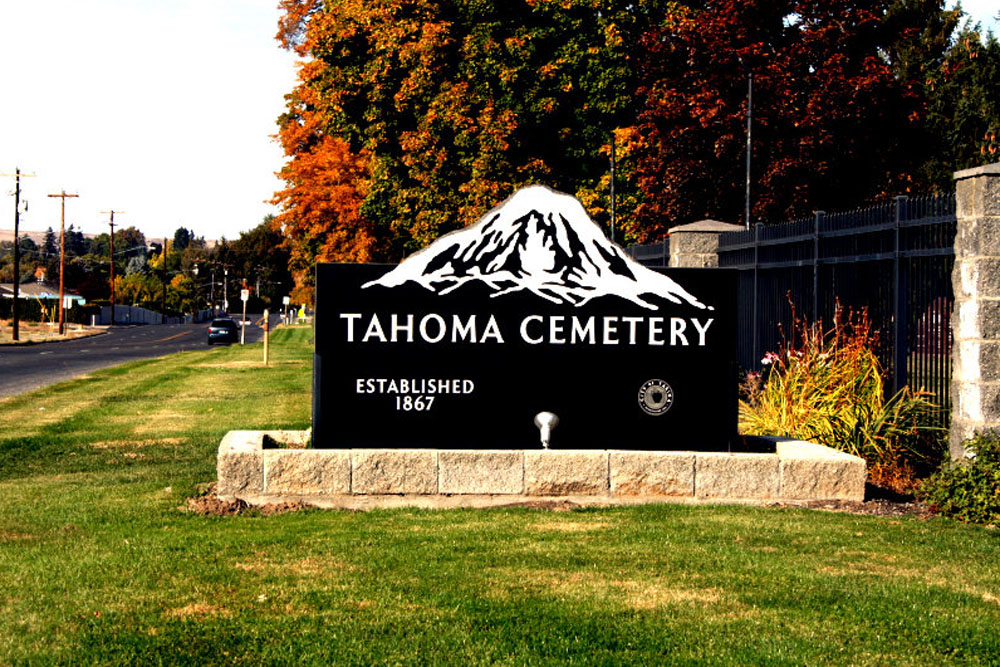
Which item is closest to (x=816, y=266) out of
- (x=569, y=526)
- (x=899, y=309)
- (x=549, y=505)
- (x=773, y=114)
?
(x=899, y=309)

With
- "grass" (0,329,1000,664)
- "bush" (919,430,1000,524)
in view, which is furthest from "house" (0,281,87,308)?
"bush" (919,430,1000,524)

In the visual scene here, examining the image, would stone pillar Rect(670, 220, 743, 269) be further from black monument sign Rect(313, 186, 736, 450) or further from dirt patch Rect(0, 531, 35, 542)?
dirt patch Rect(0, 531, 35, 542)

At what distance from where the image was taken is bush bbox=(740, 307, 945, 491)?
10.8m

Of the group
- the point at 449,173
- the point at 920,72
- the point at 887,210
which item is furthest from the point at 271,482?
the point at 920,72

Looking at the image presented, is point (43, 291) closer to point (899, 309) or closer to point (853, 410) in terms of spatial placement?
point (853, 410)

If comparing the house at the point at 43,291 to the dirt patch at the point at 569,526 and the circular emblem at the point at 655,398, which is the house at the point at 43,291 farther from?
the dirt patch at the point at 569,526

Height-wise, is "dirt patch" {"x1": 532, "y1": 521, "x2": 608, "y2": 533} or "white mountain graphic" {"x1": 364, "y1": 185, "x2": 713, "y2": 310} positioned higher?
"white mountain graphic" {"x1": 364, "y1": 185, "x2": 713, "y2": 310}

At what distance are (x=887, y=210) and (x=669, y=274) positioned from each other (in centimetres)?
272

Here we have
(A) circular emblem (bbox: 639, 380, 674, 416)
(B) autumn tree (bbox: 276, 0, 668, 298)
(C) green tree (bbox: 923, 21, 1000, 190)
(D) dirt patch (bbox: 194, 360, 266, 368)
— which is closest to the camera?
(A) circular emblem (bbox: 639, 380, 674, 416)

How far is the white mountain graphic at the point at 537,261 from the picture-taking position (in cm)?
1003

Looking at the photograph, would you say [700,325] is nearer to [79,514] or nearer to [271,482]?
[271,482]

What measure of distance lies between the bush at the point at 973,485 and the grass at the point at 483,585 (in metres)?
0.29

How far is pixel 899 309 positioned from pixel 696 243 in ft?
17.6

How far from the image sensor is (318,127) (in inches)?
1673
